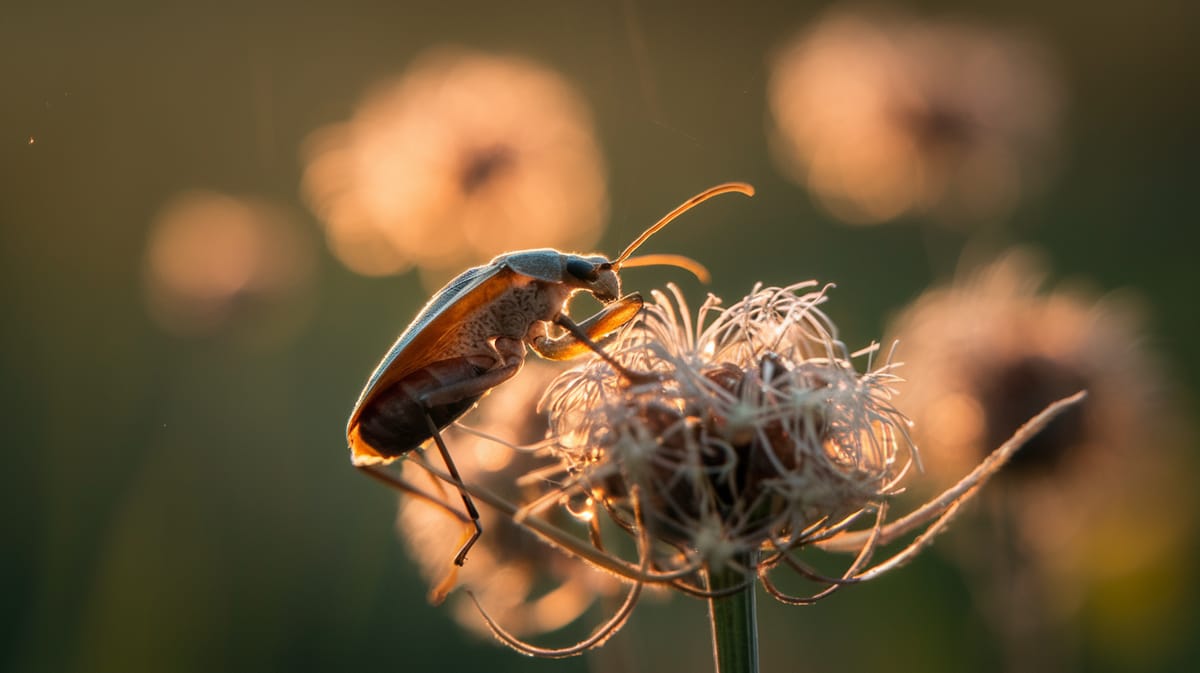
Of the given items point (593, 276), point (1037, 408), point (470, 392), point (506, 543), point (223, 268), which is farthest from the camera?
point (223, 268)

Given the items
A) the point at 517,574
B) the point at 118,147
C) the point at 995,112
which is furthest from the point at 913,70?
the point at 118,147

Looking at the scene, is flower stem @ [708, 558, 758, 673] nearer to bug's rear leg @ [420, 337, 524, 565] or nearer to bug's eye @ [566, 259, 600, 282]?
bug's rear leg @ [420, 337, 524, 565]

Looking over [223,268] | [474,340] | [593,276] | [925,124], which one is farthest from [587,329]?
[223,268]

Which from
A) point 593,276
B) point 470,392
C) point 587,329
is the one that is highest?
point 593,276

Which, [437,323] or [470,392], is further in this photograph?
[470,392]

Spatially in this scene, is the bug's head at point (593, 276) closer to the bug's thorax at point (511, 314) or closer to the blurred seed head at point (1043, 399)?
the bug's thorax at point (511, 314)

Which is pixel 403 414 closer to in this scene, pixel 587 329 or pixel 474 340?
pixel 474 340

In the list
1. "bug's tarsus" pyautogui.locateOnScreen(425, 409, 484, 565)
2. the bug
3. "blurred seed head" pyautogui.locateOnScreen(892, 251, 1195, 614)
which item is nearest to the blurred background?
"blurred seed head" pyautogui.locateOnScreen(892, 251, 1195, 614)
